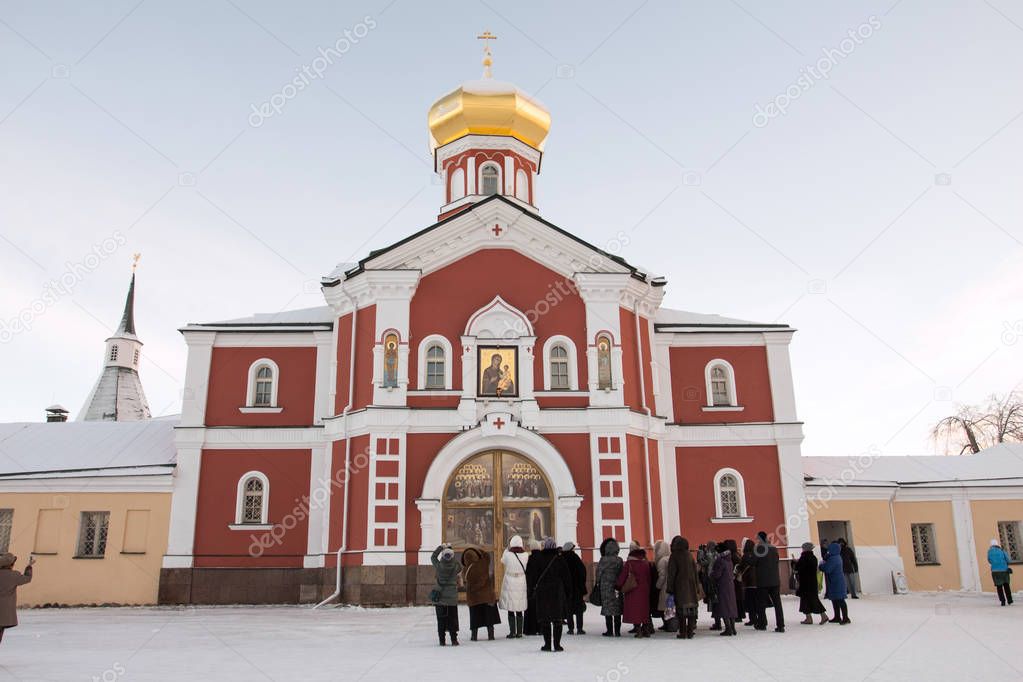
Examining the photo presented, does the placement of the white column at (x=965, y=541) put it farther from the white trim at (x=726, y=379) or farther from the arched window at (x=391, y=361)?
the arched window at (x=391, y=361)

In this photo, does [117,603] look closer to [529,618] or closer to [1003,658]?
[529,618]

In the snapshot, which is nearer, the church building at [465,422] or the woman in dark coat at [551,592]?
the woman in dark coat at [551,592]

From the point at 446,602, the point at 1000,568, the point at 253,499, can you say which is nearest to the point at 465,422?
the point at 253,499

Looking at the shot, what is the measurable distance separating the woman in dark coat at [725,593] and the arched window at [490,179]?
14901 millimetres

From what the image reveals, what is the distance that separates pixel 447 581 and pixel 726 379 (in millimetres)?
13522

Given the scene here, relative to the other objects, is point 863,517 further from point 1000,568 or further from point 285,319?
point 285,319

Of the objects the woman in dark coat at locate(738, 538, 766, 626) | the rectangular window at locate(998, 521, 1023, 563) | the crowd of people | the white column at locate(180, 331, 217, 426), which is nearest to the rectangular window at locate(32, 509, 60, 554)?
the white column at locate(180, 331, 217, 426)

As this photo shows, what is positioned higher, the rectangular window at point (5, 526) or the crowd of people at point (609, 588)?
the rectangular window at point (5, 526)

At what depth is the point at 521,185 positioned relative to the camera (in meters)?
25.2

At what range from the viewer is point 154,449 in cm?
2323

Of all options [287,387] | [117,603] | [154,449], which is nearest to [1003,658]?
[287,387]

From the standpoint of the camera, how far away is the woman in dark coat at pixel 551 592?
10.4 meters

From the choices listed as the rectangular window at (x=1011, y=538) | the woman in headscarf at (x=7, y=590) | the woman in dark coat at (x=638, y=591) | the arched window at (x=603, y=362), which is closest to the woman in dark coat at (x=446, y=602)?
the woman in dark coat at (x=638, y=591)

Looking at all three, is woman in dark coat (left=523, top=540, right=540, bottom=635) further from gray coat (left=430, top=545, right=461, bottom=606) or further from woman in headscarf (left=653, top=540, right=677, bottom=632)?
woman in headscarf (left=653, top=540, right=677, bottom=632)
